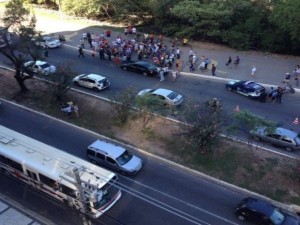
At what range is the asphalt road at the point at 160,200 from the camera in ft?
70.0

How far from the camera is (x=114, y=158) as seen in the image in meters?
24.2

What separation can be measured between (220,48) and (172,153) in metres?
20.5

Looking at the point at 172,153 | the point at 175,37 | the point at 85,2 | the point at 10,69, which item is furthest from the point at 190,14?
the point at 172,153

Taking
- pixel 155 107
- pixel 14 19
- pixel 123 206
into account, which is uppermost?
pixel 14 19

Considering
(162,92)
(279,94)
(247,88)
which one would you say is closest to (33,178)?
(162,92)

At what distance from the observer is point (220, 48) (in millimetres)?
43594

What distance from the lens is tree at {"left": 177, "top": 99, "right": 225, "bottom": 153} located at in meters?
24.9

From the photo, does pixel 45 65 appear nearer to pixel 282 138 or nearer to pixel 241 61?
pixel 241 61

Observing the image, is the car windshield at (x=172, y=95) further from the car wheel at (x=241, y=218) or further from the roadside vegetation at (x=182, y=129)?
the car wheel at (x=241, y=218)

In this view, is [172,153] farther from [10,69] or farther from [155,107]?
[10,69]

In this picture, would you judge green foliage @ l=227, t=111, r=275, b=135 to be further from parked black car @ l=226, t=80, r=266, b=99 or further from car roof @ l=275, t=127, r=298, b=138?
parked black car @ l=226, t=80, r=266, b=99

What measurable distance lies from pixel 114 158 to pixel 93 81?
11.7 m

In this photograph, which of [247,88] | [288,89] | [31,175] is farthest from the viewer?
[288,89]

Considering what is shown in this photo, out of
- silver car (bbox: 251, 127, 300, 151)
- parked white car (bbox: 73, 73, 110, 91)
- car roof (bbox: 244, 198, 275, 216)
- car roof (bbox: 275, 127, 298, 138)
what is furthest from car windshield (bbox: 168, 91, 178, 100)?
car roof (bbox: 244, 198, 275, 216)
